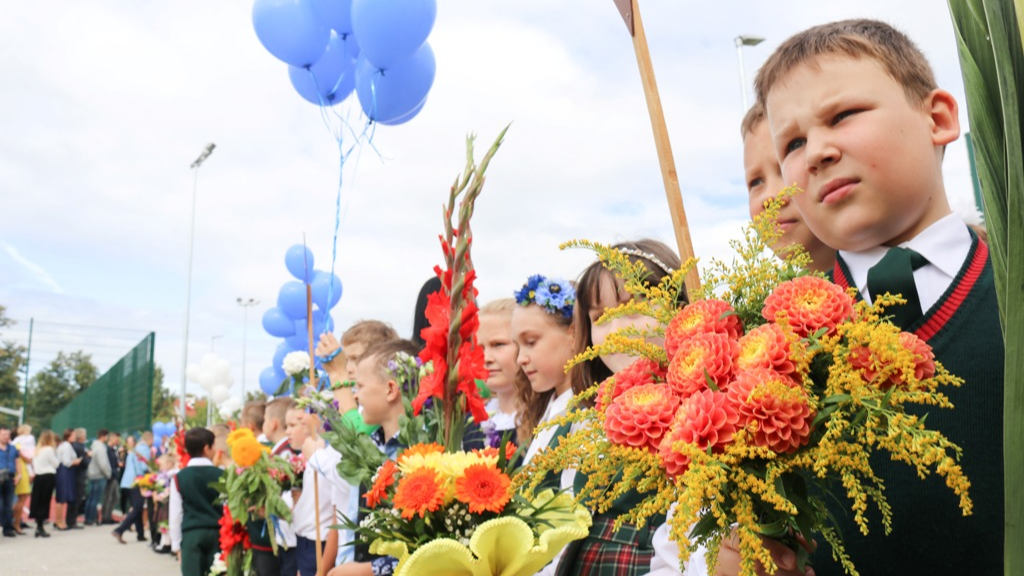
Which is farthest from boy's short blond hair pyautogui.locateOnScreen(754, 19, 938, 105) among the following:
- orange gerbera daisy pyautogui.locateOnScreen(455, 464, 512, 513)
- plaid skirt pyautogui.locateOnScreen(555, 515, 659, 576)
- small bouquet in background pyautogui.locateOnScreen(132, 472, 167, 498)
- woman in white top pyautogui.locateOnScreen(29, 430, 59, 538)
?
woman in white top pyautogui.locateOnScreen(29, 430, 59, 538)

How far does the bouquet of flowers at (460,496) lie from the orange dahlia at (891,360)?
0.98 metres

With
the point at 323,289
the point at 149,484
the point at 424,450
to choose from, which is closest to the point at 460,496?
the point at 424,450

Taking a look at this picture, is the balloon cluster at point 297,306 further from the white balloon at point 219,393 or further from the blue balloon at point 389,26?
the white balloon at point 219,393

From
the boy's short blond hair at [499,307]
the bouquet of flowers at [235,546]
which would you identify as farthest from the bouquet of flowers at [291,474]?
the boy's short blond hair at [499,307]

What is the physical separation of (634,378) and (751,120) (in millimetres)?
1053

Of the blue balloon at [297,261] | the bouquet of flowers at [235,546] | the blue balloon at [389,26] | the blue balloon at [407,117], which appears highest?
the blue balloon at [389,26]

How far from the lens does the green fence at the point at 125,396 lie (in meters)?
17.9

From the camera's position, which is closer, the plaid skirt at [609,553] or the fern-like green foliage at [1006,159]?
the fern-like green foliage at [1006,159]

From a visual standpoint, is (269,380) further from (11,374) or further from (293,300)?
(11,374)

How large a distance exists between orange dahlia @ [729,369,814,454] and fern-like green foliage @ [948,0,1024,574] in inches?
11.2

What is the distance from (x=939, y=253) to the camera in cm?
126

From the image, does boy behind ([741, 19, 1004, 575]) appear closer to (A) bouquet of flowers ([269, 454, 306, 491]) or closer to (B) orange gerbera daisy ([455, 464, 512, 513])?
(B) orange gerbera daisy ([455, 464, 512, 513])

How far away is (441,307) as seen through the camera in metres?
1.90

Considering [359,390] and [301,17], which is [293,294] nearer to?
[301,17]
